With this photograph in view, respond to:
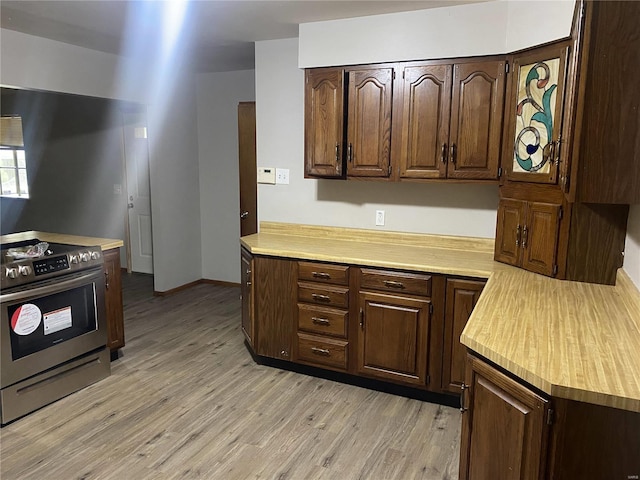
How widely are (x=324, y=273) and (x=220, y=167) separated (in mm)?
2730

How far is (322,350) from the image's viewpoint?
10.7ft

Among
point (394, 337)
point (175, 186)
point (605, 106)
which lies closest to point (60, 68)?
point (175, 186)

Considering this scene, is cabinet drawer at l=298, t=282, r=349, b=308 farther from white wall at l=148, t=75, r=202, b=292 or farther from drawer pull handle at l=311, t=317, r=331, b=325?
white wall at l=148, t=75, r=202, b=292

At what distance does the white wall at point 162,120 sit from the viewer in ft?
12.8

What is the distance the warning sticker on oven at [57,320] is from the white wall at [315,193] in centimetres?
168

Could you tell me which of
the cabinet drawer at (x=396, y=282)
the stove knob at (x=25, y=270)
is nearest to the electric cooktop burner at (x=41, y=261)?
the stove knob at (x=25, y=270)

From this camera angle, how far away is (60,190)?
6164mm

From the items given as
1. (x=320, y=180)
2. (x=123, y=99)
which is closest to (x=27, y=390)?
(x=320, y=180)

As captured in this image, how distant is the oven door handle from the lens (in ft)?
8.75

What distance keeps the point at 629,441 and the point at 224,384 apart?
7.95 ft

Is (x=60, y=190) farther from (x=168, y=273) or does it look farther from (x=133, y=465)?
(x=133, y=465)

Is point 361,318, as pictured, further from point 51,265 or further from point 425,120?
point 51,265

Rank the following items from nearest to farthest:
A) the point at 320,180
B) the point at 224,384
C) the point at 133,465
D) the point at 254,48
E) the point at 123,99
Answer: the point at 133,465 → the point at 224,384 → the point at 320,180 → the point at 254,48 → the point at 123,99

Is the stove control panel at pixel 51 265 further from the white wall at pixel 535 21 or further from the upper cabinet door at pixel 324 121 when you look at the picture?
the white wall at pixel 535 21
